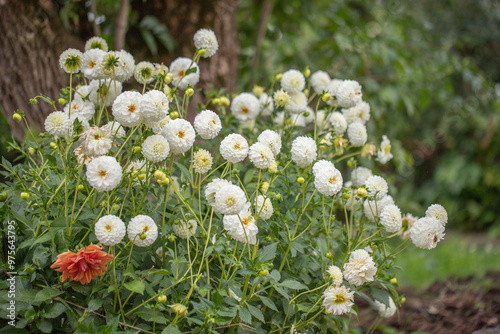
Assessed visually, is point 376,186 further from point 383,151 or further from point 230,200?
point 230,200

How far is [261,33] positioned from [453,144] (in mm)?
3084

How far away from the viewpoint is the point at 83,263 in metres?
0.84

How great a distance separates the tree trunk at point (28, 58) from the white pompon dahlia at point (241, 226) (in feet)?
3.35

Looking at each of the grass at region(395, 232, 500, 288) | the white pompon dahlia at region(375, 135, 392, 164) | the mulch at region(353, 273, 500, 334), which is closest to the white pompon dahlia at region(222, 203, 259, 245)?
the white pompon dahlia at region(375, 135, 392, 164)

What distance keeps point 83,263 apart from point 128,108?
31cm

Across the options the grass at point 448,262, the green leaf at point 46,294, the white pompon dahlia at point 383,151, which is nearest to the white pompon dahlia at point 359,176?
the white pompon dahlia at point 383,151

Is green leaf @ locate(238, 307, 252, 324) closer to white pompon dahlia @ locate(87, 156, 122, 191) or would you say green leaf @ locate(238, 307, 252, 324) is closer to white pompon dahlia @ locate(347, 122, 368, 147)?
white pompon dahlia @ locate(87, 156, 122, 191)

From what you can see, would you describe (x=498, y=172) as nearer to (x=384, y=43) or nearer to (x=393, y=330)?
(x=384, y=43)

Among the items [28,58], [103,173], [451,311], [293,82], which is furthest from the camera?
[451,311]

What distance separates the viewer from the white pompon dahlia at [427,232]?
1.00m

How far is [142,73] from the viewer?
3.42 ft

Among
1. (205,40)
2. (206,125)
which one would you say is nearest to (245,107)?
(205,40)

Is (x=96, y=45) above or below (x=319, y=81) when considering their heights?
above

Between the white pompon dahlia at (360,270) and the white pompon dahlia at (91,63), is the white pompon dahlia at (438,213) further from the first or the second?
the white pompon dahlia at (91,63)
